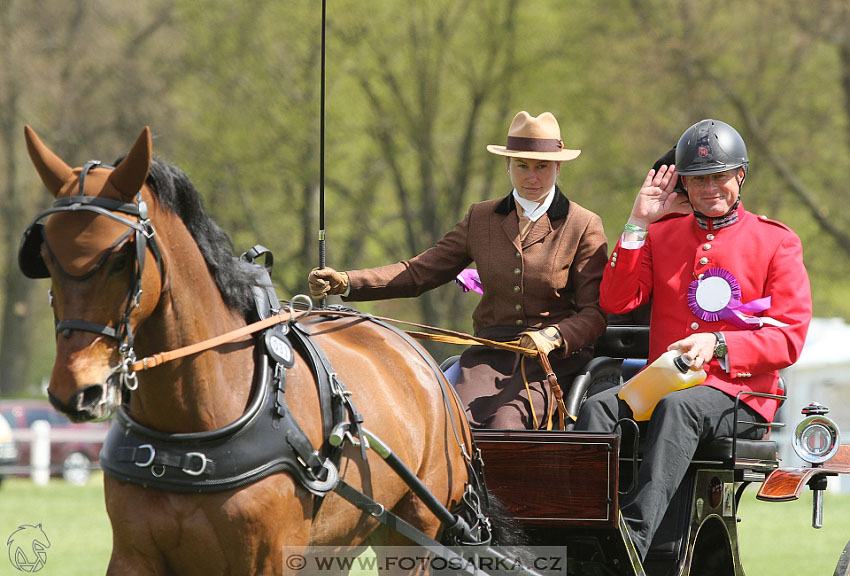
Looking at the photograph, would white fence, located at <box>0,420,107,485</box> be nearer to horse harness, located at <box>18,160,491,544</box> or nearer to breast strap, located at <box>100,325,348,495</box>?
horse harness, located at <box>18,160,491,544</box>

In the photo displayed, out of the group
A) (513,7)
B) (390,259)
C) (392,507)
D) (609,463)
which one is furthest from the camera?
(390,259)

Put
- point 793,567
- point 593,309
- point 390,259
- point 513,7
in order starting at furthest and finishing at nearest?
point 390,259, point 513,7, point 793,567, point 593,309

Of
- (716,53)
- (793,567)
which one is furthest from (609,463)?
(716,53)

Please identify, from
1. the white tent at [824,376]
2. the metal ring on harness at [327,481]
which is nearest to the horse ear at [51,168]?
the metal ring on harness at [327,481]

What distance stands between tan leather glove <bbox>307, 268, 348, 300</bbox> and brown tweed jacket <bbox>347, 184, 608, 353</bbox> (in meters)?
0.12

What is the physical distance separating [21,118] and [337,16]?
6.94m

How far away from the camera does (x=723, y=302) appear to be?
4.52 metres

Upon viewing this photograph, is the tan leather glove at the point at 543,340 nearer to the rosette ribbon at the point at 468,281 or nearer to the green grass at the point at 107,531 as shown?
the rosette ribbon at the point at 468,281

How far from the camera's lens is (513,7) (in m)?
20.9

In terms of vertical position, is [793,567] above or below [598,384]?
below

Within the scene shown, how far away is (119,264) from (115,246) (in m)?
0.05

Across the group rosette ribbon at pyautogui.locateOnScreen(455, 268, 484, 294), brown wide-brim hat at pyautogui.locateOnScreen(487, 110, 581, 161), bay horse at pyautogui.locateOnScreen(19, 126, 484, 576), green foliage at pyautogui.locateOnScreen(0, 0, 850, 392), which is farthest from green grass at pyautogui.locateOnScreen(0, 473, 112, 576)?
green foliage at pyautogui.locateOnScreen(0, 0, 850, 392)

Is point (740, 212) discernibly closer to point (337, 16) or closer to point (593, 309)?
point (593, 309)

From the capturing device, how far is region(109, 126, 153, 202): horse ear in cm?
289
